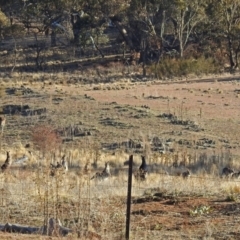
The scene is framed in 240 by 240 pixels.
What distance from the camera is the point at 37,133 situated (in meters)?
24.2

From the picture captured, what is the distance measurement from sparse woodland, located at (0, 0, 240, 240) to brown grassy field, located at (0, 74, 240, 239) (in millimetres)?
49

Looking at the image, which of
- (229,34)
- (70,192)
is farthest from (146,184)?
(229,34)

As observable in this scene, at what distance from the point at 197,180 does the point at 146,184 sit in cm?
109

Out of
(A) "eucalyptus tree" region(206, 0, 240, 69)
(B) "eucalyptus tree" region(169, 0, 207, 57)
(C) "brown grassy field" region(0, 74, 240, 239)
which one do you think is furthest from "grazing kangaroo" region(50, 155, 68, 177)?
(A) "eucalyptus tree" region(206, 0, 240, 69)

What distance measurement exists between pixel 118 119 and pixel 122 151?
6.40 metres

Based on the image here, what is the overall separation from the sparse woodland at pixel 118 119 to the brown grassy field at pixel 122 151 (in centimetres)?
5

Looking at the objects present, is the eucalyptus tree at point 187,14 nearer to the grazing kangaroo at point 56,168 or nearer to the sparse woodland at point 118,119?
the sparse woodland at point 118,119

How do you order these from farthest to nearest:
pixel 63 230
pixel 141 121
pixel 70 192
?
pixel 141 121 → pixel 70 192 → pixel 63 230

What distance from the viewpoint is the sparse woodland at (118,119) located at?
39.2 ft

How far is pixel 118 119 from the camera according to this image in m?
30.2

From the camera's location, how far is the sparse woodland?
11945 millimetres

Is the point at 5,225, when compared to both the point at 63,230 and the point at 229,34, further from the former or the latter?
the point at 229,34

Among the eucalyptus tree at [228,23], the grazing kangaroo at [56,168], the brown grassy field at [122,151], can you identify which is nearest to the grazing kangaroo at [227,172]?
the brown grassy field at [122,151]

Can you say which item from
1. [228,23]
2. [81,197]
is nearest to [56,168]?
[81,197]
